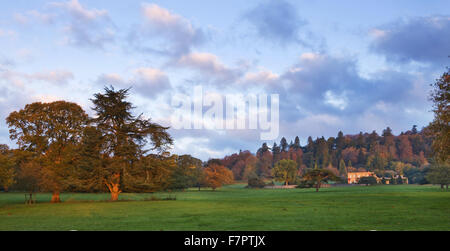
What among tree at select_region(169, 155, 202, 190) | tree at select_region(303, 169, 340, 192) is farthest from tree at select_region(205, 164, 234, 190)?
tree at select_region(303, 169, 340, 192)

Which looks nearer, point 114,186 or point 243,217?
point 243,217

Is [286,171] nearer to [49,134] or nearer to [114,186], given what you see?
[114,186]

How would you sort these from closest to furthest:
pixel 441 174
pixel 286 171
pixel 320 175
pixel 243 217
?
1. pixel 243 217
2. pixel 441 174
3. pixel 320 175
4. pixel 286 171

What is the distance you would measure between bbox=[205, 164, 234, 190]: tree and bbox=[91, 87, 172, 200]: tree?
2159 inches

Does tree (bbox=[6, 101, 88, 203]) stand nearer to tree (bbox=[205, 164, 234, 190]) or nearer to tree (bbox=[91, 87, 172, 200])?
tree (bbox=[91, 87, 172, 200])

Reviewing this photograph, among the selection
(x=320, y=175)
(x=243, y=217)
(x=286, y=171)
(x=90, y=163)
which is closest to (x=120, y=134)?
(x=90, y=163)

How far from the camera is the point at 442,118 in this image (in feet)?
98.2

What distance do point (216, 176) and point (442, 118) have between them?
264ft

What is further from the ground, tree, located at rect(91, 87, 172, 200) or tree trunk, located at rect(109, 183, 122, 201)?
tree, located at rect(91, 87, 172, 200)

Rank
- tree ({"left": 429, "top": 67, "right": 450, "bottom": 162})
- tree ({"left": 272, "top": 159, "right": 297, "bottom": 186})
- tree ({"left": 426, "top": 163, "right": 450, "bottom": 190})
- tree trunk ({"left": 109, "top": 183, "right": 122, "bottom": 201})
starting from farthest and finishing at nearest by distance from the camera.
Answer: tree ({"left": 272, "top": 159, "right": 297, "bottom": 186}) → tree ({"left": 426, "top": 163, "right": 450, "bottom": 190}) → tree trunk ({"left": 109, "top": 183, "right": 122, "bottom": 201}) → tree ({"left": 429, "top": 67, "right": 450, "bottom": 162})

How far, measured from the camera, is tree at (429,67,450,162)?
30.0 m
